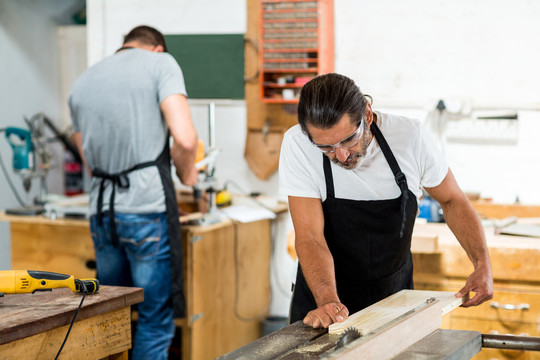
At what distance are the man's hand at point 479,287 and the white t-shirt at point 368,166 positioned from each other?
1.01 ft

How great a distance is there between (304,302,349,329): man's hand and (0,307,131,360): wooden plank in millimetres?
488

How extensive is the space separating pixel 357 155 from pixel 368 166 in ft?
0.42

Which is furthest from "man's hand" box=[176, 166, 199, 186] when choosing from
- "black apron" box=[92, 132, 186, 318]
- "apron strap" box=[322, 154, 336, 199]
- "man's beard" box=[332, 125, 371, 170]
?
"man's beard" box=[332, 125, 371, 170]

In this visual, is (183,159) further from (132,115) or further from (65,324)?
(65,324)

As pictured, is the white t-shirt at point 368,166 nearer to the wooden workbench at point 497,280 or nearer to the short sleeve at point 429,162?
the short sleeve at point 429,162

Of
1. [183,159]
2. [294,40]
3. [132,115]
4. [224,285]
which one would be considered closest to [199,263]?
[224,285]

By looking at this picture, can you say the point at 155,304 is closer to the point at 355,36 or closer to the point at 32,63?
the point at 355,36

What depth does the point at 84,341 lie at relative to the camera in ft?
5.28

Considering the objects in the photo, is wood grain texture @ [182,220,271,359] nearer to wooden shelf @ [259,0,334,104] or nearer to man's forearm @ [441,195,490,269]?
wooden shelf @ [259,0,334,104]

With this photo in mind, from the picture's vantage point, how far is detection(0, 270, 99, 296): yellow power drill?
159 centimetres

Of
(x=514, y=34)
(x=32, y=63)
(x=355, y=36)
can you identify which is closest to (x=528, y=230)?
(x=514, y=34)

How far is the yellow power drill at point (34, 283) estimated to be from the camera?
1.59 meters

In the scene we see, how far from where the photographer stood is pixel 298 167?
6.22ft

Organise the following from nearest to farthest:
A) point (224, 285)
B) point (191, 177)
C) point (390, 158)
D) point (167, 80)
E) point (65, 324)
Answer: point (65, 324) < point (390, 158) < point (167, 80) < point (191, 177) < point (224, 285)
